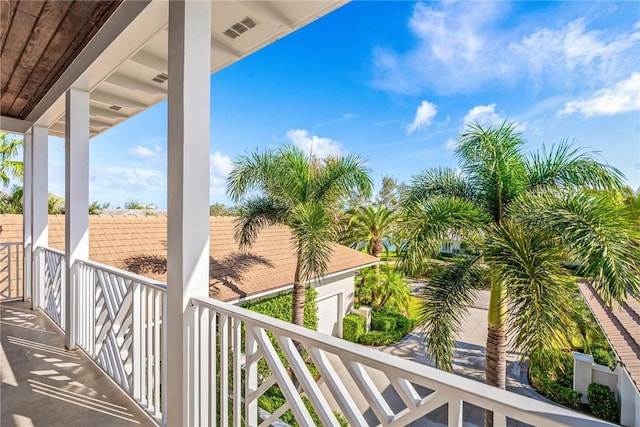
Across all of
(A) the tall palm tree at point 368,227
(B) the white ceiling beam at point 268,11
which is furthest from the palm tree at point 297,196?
(A) the tall palm tree at point 368,227

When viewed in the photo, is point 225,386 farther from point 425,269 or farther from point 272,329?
point 425,269

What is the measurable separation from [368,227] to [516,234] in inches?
372

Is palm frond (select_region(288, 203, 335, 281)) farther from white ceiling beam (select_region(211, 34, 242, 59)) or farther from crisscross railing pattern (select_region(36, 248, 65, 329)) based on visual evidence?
white ceiling beam (select_region(211, 34, 242, 59))

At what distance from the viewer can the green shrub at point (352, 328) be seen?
32.3ft

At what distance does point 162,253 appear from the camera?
24.3ft

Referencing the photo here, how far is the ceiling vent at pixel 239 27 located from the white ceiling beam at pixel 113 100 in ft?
6.65

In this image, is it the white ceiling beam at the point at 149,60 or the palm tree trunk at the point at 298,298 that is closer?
the white ceiling beam at the point at 149,60

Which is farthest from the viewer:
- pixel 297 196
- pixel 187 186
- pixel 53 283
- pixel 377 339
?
pixel 377 339

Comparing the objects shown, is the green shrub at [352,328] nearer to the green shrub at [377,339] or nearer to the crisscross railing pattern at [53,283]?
the green shrub at [377,339]

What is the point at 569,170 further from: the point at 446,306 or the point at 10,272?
the point at 10,272

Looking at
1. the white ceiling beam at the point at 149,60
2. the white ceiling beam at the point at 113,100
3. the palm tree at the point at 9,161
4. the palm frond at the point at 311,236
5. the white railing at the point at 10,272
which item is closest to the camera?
the white ceiling beam at the point at 149,60

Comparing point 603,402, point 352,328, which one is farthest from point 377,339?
point 603,402

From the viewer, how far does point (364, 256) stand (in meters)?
10.9

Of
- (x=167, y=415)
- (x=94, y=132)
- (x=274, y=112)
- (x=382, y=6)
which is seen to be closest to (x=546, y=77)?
(x=382, y=6)
